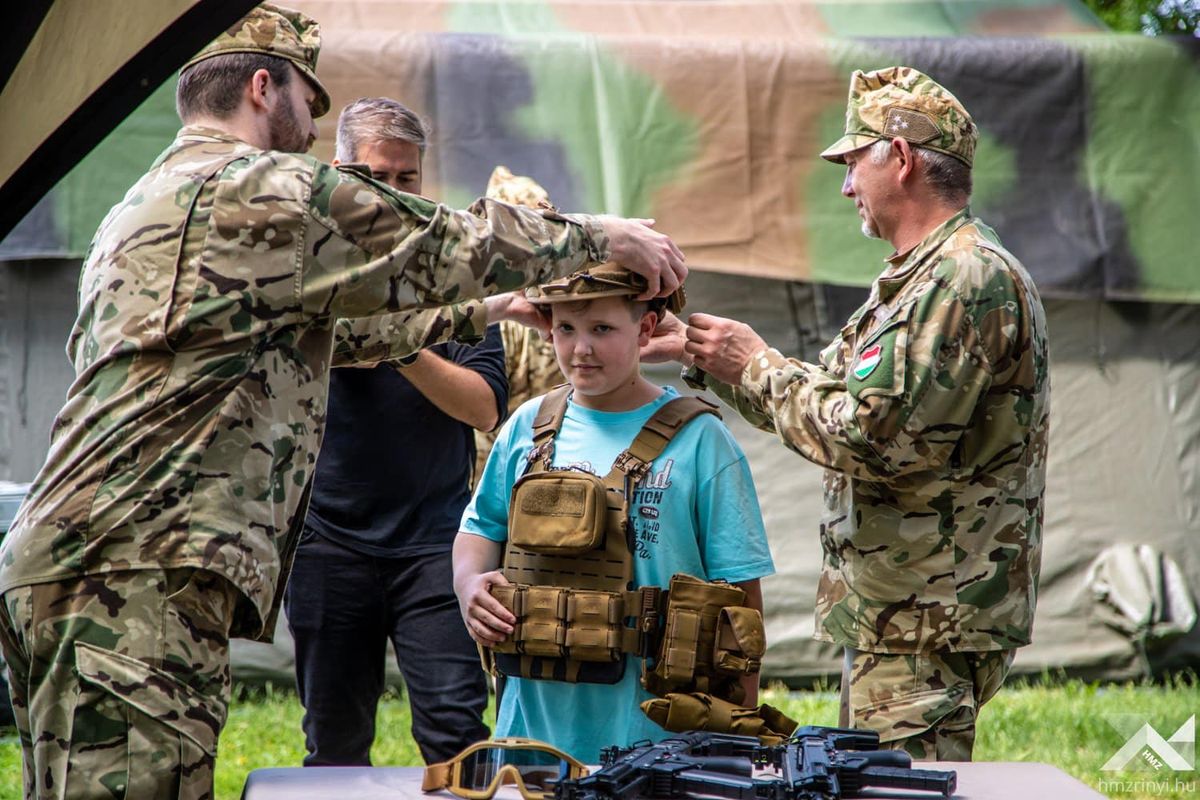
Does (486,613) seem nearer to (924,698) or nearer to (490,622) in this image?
(490,622)

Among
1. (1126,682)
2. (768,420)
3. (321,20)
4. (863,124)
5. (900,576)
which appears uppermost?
(321,20)

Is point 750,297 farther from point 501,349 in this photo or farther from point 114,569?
point 114,569

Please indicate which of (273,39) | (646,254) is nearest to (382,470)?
(646,254)

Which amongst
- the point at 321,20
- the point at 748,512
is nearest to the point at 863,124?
the point at 748,512

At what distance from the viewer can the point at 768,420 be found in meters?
3.80

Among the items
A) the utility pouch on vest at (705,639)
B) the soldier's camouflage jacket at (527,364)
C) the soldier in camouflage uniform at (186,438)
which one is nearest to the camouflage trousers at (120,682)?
the soldier in camouflage uniform at (186,438)

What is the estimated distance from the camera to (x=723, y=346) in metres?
3.64

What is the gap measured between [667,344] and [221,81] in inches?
50.5

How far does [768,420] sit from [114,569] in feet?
5.78

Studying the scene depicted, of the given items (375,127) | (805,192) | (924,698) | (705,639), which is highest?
(805,192)

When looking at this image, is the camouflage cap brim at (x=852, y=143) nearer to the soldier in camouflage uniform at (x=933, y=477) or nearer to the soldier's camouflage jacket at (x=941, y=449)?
the soldier in camouflage uniform at (x=933, y=477)

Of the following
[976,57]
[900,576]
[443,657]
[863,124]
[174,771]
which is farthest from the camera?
[976,57]

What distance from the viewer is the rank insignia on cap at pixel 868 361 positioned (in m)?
3.30

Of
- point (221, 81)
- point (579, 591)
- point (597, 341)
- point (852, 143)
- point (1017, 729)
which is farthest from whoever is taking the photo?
point (1017, 729)
